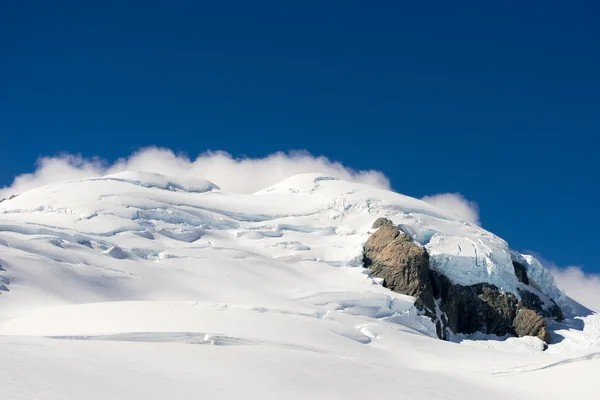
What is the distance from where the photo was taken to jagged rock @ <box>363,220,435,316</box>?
4619cm

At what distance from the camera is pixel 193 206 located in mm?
56219

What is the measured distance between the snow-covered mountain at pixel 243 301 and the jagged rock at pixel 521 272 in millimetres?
1565

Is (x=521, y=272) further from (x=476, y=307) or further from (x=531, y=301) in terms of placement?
(x=476, y=307)

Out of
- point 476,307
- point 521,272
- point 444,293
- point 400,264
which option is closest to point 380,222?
point 400,264

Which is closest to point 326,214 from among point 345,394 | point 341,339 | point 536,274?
point 536,274

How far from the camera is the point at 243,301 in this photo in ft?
118

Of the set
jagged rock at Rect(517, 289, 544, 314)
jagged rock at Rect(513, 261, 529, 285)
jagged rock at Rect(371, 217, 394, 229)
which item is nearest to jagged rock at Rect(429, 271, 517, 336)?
jagged rock at Rect(517, 289, 544, 314)

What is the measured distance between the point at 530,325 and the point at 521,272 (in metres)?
9.40

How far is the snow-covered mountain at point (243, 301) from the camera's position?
1550cm

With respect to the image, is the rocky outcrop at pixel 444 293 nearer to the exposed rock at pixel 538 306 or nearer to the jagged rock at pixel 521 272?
the exposed rock at pixel 538 306

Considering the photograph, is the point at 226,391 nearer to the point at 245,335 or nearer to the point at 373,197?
the point at 245,335

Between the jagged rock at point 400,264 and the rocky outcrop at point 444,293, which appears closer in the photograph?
the jagged rock at point 400,264

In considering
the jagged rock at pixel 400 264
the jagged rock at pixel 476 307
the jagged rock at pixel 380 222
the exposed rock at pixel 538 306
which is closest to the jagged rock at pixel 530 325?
the jagged rock at pixel 476 307

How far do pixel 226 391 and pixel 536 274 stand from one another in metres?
54.1
